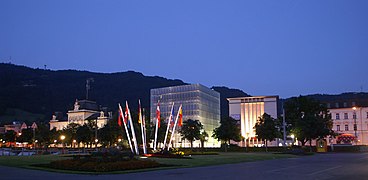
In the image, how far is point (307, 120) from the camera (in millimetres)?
91688

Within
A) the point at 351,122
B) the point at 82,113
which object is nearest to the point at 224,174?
the point at 351,122

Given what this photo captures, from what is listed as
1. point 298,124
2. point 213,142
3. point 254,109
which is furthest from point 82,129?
point 298,124

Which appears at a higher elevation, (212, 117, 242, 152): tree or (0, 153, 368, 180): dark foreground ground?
(212, 117, 242, 152): tree

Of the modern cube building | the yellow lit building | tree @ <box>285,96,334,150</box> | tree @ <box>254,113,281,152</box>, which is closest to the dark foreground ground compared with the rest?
tree @ <box>285,96,334,150</box>

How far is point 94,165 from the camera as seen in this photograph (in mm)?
29266

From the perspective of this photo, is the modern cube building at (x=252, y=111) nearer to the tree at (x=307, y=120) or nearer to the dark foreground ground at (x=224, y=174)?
the tree at (x=307, y=120)

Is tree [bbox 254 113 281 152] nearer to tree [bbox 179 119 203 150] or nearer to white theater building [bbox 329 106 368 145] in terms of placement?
tree [bbox 179 119 203 150]

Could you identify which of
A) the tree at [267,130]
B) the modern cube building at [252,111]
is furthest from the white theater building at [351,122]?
the tree at [267,130]

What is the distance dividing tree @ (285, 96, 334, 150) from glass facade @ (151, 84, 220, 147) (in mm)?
35712

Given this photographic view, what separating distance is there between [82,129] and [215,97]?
5048 cm

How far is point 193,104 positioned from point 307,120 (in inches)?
1927

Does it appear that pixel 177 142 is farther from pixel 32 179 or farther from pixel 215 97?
pixel 32 179

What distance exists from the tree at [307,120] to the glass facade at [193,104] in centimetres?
3571

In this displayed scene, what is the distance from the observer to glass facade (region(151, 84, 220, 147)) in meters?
133
